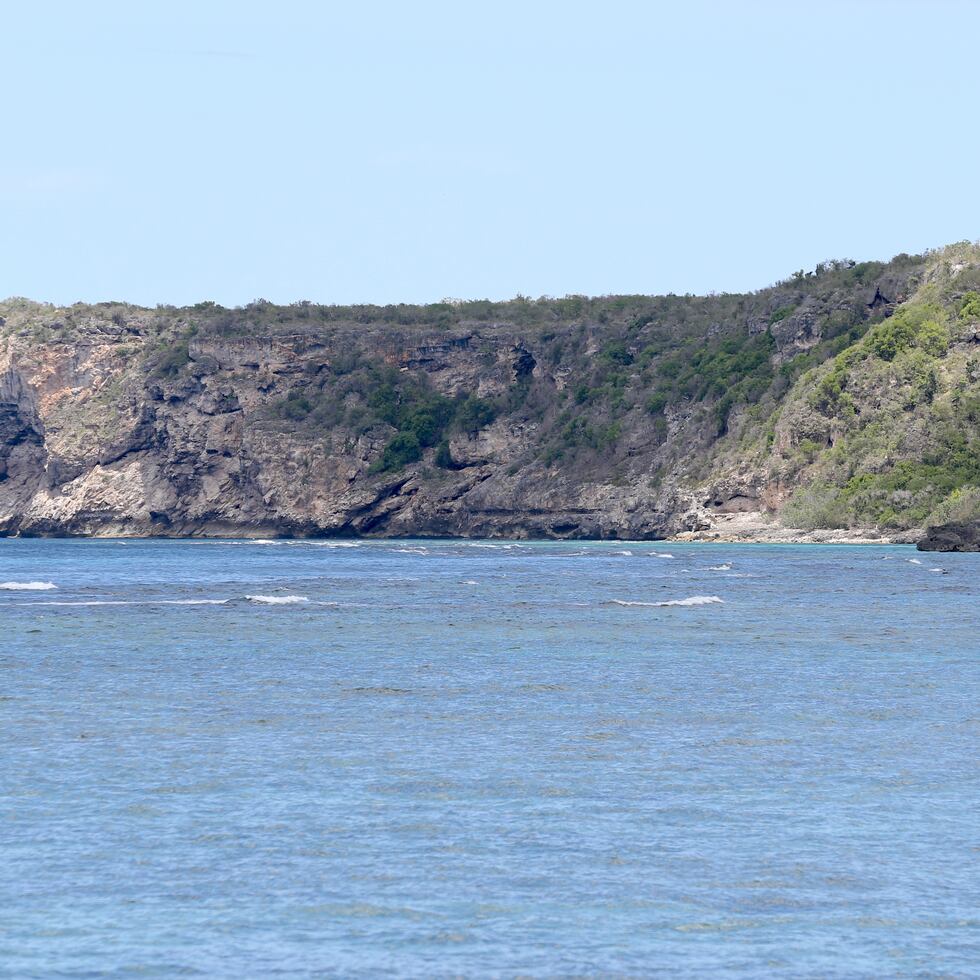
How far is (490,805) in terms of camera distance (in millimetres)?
21359

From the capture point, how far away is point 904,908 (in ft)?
55.0

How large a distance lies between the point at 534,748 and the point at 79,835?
336 inches

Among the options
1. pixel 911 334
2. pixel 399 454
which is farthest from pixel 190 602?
pixel 399 454

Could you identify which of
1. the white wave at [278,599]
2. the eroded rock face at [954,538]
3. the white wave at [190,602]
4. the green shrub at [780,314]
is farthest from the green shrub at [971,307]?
the white wave at [190,602]

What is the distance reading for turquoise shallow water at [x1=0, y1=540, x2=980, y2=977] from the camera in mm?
15656

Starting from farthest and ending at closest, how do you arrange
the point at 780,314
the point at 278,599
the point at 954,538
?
1. the point at 780,314
2. the point at 954,538
3. the point at 278,599

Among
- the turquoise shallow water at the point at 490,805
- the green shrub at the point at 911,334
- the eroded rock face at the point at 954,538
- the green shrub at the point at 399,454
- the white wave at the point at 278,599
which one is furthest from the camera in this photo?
the green shrub at the point at 399,454

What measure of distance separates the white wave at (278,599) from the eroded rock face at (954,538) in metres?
64.3

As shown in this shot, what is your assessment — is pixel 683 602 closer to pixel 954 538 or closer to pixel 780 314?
pixel 954 538

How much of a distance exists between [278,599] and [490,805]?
149 feet

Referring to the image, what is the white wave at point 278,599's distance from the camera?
2506 inches

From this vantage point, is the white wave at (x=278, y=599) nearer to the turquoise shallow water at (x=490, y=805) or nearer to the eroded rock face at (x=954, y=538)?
the turquoise shallow water at (x=490, y=805)

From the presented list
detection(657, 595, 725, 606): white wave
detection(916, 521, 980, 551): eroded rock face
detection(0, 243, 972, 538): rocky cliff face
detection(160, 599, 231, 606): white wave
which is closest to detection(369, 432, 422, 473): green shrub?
detection(0, 243, 972, 538): rocky cliff face

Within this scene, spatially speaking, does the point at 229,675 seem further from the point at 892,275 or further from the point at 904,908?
the point at 892,275
